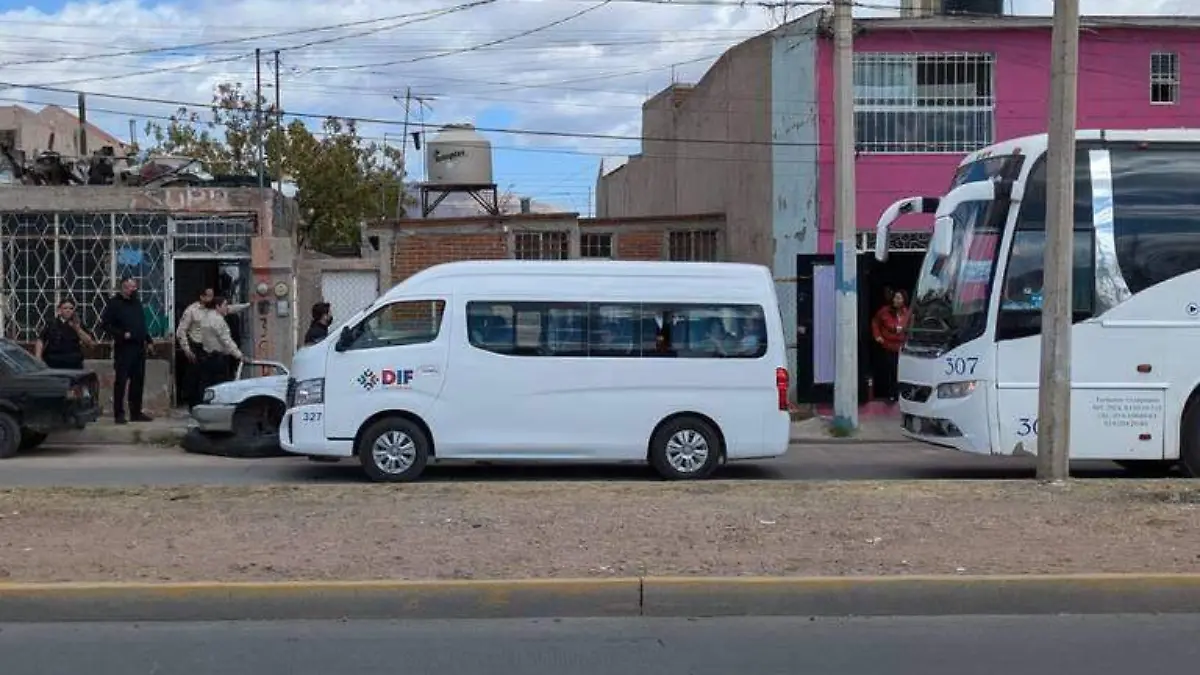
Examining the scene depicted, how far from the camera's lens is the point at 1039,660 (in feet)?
20.2

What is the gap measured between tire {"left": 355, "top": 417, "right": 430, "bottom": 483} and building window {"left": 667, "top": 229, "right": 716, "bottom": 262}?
11.0 meters

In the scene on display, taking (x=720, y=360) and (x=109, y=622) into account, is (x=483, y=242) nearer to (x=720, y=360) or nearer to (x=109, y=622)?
(x=720, y=360)

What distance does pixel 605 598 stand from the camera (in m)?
6.89

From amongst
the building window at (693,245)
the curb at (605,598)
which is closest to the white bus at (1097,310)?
the curb at (605,598)

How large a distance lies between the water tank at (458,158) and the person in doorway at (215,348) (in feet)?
38.1

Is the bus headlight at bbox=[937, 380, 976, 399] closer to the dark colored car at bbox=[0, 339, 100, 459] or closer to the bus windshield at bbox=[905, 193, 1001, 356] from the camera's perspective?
the bus windshield at bbox=[905, 193, 1001, 356]

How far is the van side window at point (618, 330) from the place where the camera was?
12.0 meters

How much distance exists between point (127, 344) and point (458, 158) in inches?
499

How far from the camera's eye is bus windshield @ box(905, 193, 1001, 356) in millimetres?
11977

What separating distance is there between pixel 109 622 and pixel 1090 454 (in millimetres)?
8811

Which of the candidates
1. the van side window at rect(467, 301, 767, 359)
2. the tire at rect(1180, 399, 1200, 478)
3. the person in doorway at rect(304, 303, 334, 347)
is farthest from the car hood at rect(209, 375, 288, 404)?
the tire at rect(1180, 399, 1200, 478)

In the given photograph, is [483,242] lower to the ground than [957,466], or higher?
higher

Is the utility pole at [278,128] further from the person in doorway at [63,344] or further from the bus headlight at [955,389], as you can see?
the bus headlight at [955,389]

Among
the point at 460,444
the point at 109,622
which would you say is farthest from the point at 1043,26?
the point at 109,622
